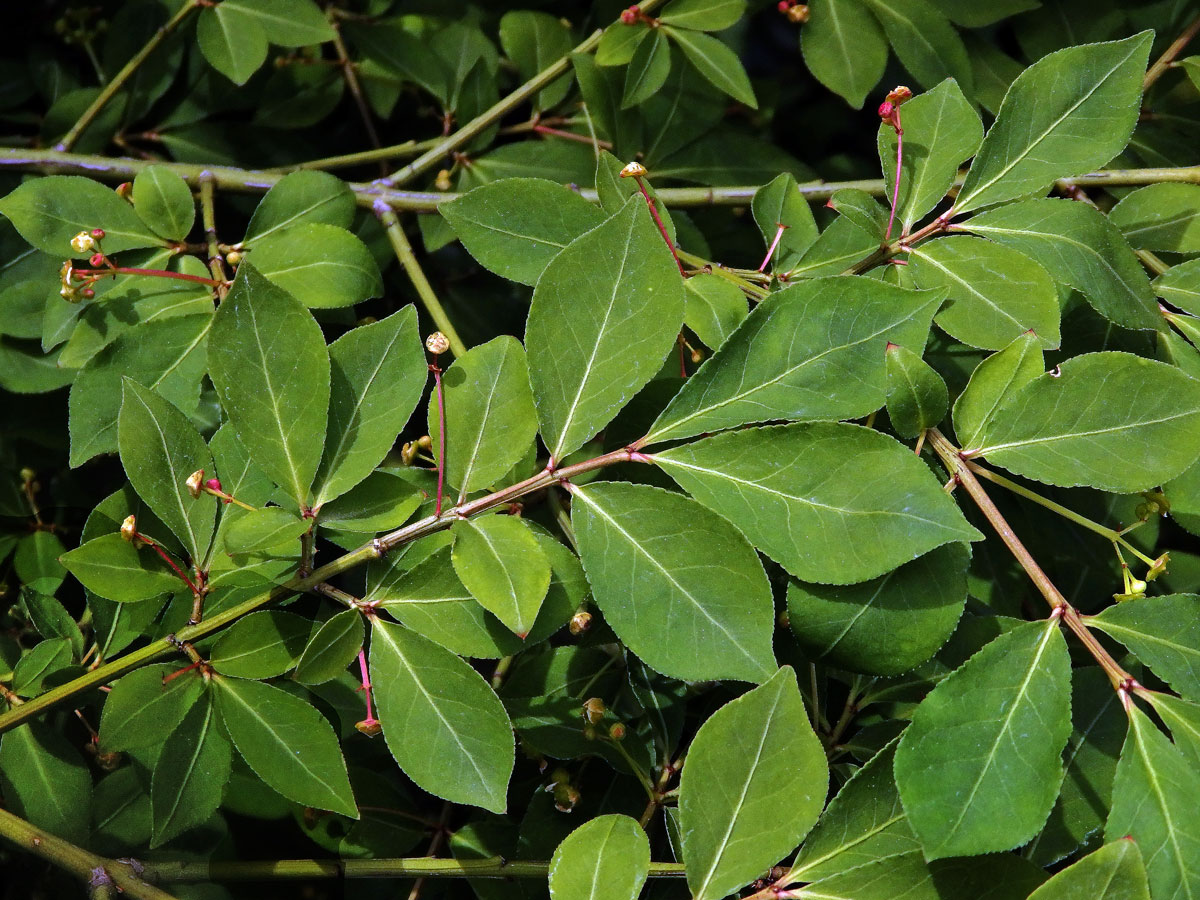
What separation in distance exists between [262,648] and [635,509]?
35 cm

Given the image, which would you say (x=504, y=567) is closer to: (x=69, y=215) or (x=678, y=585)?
(x=678, y=585)

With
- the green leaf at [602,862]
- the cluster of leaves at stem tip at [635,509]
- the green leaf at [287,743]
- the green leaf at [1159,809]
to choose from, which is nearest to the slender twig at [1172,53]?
the cluster of leaves at stem tip at [635,509]

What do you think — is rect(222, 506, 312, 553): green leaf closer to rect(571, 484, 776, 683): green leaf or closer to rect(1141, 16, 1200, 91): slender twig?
rect(571, 484, 776, 683): green leaf

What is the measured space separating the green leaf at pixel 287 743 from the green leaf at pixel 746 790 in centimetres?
29

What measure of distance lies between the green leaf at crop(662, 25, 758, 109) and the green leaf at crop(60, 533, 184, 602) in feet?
2.78

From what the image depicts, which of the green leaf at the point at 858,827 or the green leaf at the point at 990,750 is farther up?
the green leaf at the point at 990,750

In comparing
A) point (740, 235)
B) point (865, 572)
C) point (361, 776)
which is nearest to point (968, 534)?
point (865, 572)

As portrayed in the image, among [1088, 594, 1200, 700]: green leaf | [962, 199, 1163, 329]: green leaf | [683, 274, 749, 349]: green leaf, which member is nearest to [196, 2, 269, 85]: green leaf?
[683, 274, 749, 349]: green leaf

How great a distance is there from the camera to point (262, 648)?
884mm

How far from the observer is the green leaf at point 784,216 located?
109 cm

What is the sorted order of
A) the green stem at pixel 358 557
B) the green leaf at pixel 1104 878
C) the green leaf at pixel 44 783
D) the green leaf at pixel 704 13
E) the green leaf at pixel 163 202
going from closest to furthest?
the green leaf at pixel 1104 878 < the green stem at pixel 358 557 < the green leaf at pixel 44 783 < the green leaf at pixel 163 202 < the green leaf at pixel 704 13

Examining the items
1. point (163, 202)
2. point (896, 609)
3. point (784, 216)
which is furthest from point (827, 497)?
point (163, 202)

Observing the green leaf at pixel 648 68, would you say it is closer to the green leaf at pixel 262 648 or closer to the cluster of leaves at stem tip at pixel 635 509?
the cluster of leaves at stem tip at pixel 635 509

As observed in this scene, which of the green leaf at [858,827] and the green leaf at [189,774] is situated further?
the green leaf at [189,774]
